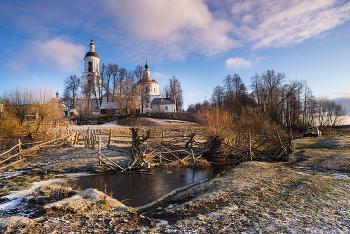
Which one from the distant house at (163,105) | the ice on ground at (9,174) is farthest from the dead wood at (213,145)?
the distant house at (163,105)

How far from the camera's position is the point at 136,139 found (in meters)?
14.1

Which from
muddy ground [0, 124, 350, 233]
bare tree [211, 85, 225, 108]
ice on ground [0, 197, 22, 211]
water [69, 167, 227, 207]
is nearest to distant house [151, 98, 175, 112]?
bare tree [211, 85, 225, 108]

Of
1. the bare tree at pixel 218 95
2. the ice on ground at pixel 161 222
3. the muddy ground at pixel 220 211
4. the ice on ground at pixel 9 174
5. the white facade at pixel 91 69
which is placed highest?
the white facade at pixel 91 69

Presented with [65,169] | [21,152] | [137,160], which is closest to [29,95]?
[21,152]

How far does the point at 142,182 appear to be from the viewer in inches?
359

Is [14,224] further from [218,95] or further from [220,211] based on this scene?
[218,95]

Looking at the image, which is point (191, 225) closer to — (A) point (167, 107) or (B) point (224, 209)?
(B) point (224, 209)

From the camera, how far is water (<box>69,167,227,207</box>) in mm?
7305

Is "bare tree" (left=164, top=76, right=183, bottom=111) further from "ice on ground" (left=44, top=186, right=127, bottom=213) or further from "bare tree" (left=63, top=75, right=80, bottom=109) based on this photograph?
"ice on ground" (left=44, top=186, right=127, bottom=213)

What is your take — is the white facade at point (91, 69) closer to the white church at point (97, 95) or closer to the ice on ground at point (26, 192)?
the white church at point (97, 95)

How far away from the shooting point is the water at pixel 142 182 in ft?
24.0

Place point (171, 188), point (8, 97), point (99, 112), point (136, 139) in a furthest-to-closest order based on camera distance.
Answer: point (99, 112) < point (8, 97) < point (136, 139) < point (171, 188)

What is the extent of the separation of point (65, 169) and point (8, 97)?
503 inches

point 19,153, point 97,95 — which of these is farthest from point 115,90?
point 19,153
